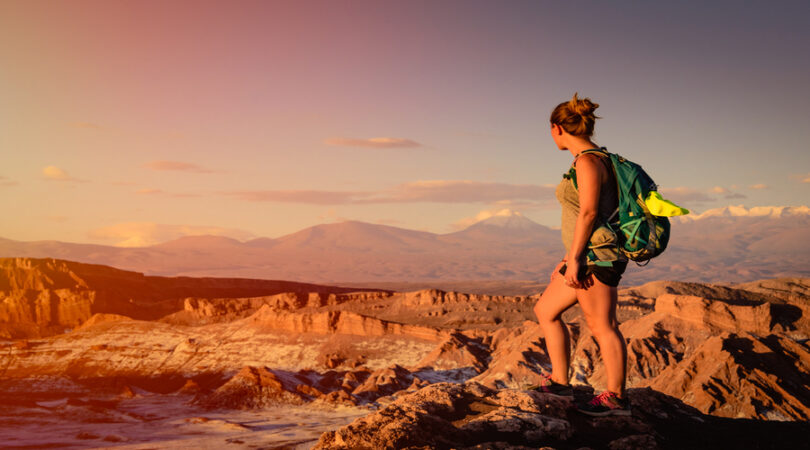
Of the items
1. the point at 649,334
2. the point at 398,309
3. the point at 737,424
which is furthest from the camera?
the point at 398,309

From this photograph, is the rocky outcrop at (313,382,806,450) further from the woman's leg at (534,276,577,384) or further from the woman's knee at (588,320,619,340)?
the woman's knee at (588,320,619,340)

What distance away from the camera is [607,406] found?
5.44 meters

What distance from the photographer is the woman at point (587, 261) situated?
4828mm

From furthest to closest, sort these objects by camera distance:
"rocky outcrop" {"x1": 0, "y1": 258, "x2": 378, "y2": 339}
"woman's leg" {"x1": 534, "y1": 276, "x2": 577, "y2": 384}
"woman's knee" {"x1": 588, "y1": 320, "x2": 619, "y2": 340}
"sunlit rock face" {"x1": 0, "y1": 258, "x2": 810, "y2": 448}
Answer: "rocky outcrop" {"x1": 0, "y1": 258, "x2": 378, "y2": 339}, "sunlit rock face" {"x1": 0, "y1": 258, "x2": 810, "y2": 448}, "woman's leg" {"x1": 534, "y1": 276, "x2": 577, "y2": 384}, "woman's knee" {"x1": 588, "y1": 320, "x2": 619, "y2": 340}

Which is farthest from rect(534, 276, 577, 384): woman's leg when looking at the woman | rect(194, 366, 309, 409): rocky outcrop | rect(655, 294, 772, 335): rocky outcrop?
rect(194, 366, 309, 409): rocky outcrop

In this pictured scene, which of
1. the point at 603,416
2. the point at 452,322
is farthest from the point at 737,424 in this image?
the point at 452,322

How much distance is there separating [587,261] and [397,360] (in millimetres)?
41874

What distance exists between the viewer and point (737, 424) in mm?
6344

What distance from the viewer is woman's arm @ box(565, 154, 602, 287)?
4.78 m

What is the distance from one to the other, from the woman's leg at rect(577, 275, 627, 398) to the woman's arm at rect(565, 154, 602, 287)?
25 centimetres

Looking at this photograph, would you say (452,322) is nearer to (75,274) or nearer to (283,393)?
(283,393)

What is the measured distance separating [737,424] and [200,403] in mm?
38215

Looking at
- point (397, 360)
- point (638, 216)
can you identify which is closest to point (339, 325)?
point (397, 360)

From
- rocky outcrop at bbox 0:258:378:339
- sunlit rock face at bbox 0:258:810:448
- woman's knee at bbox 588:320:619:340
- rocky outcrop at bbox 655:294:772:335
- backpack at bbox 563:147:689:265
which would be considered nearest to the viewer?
backpack at bbox 563:147:689:265
